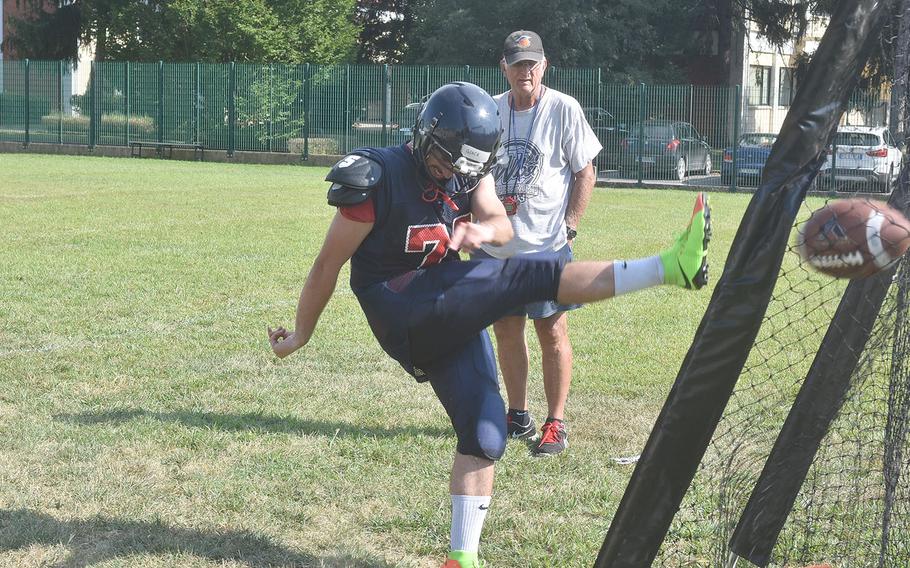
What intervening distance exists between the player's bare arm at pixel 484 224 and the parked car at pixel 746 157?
21.6 m

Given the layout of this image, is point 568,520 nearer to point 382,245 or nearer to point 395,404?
point 382,245

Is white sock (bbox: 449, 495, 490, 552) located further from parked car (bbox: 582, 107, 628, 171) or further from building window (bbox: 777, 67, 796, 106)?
parked car (bbox: 582, 107, 628, 171)

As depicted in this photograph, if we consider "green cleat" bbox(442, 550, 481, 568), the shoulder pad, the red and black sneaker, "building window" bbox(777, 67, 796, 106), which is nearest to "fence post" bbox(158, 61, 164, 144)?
"building window" bbox(777, 67, 796, 106)

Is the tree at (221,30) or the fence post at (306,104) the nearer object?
the fence post at (306,104)

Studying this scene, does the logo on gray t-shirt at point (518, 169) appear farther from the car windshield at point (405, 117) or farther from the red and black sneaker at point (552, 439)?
the car windshield at point (405, 117)

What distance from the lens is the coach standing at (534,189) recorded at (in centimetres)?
584

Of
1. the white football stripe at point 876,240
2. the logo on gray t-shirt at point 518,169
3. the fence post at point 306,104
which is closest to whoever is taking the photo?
the white football stripe at point 876,240

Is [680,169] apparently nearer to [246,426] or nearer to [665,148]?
[665,148]

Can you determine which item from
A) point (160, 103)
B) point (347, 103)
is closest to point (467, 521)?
point (347, 103)

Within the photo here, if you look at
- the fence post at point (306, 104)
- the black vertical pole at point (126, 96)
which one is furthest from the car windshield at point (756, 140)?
the black vertical pole at point (126, 96)

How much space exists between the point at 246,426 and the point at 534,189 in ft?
6.70

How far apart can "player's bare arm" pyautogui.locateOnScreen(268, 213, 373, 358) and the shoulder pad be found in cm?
10

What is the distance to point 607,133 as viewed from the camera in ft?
91.0

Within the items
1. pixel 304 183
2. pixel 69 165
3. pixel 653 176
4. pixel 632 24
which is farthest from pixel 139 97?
Answer: pixel 632 24
